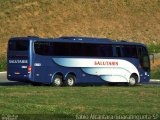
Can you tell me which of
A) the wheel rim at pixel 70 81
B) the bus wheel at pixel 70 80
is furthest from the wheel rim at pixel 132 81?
the wheel rim at pixel 70 81

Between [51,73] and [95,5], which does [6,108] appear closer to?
[51,73]

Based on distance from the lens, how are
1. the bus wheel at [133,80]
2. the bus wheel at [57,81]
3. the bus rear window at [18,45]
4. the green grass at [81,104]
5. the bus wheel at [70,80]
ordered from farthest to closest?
the bus wheel at [133,80]
the bus wheel at [70,80]
the bus wheel at [57,81]
the bus rear window at [18,45]
the green grass at [81,104]

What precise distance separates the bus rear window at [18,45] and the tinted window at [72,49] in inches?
21.3

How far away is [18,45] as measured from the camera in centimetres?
3039

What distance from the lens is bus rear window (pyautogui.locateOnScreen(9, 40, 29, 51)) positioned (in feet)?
98.2

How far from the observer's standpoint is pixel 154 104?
58.3 feet

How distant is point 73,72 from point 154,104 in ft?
46.3

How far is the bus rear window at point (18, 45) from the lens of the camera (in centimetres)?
2992

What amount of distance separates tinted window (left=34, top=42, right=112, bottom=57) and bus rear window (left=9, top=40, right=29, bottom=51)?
0.54 meters

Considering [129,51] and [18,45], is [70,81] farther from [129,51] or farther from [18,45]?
[129,51]

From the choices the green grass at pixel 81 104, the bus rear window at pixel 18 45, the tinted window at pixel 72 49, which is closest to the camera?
the green grass at pixel 81 104

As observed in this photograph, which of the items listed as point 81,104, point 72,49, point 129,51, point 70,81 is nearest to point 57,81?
point 70,81

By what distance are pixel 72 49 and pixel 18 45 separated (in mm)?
3131

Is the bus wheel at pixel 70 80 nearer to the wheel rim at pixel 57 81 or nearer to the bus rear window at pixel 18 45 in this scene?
the wheel rim at pixel 57 81
